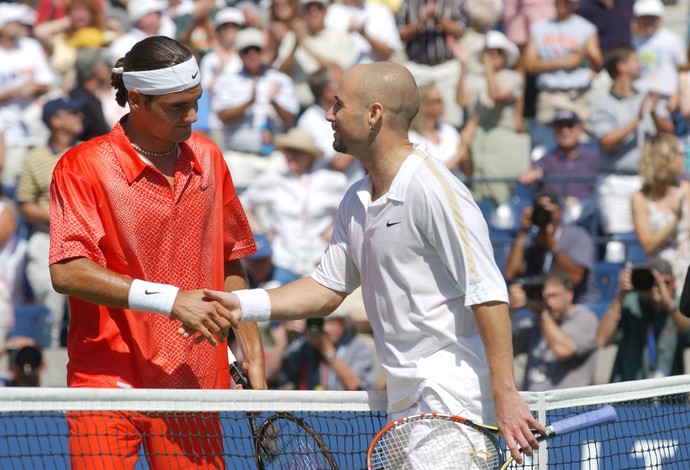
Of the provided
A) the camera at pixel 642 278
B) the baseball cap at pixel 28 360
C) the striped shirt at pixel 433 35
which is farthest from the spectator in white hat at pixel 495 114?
the baseball cap at pixel 28 360

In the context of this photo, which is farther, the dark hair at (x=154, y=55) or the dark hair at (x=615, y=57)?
the dark hair at (x=615, y=57)

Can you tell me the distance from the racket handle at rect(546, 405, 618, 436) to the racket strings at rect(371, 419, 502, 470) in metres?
0.23

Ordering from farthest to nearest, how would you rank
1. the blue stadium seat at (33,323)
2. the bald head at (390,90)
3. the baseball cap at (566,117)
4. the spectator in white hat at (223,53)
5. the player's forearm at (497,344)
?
1. the spectator in white hat at (223,53)
2. the baseball cap at (566,117)
3. the blue stadium seat at (33,323)
4. the bald head at (390,90)
5. the player's forearm at (497,344)

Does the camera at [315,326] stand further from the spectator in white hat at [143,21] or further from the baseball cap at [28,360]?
the spectator in white hat at [143,21]

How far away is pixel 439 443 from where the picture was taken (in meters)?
4.11

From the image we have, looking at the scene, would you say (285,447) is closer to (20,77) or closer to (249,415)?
(249,415)

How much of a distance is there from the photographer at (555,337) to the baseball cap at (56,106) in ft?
13.8

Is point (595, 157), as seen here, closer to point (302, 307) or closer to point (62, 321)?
point (62, 321)

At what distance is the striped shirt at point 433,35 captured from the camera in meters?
12.0

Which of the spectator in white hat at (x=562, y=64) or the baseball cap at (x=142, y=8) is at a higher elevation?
the baseball cap at (x=142, y=8)

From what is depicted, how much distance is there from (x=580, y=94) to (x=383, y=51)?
1.91m

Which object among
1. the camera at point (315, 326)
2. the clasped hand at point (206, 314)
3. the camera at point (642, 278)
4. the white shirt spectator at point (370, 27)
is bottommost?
the camera at point (315, 326)

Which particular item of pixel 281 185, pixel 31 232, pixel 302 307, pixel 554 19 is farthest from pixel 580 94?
pixel 302 307

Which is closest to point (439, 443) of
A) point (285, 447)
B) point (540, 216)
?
point (285, 447)
